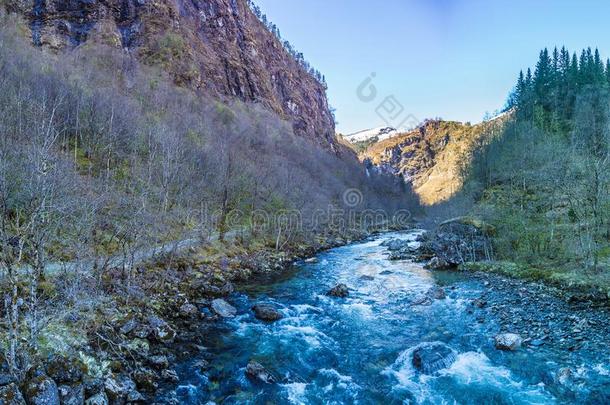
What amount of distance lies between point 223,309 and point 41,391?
392 inches

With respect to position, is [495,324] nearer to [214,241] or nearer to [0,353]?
[0,353]

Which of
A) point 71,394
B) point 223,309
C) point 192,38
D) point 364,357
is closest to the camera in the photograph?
point 71,394

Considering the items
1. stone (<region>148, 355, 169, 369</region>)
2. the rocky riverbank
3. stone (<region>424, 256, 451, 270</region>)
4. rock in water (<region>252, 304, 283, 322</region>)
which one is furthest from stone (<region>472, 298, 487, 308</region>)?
stone (<region>148, 355, 169, 369</region>)

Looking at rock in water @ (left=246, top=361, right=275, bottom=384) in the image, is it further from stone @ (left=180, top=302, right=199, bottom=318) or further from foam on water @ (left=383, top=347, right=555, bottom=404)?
stone @ (left=180, top=302, right=199, bottom=318)

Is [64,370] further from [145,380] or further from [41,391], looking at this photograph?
[145,380]

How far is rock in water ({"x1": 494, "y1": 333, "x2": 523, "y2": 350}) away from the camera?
43.4 feet

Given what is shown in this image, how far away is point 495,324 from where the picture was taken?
15.8 m

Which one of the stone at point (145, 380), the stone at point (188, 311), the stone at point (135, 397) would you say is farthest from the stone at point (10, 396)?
the stone at point (188, 311)

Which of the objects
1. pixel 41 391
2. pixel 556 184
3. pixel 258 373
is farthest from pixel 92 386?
pixel 556 184

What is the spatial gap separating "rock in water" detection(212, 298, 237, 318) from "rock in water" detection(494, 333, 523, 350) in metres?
12.3

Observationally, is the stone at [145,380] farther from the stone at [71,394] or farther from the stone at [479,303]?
the stone at [479,303]

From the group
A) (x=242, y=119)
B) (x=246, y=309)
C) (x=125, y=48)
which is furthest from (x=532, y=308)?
(x=125, y=48)

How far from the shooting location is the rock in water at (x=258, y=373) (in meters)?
11.6

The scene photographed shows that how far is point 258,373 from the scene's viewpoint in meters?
11.8
